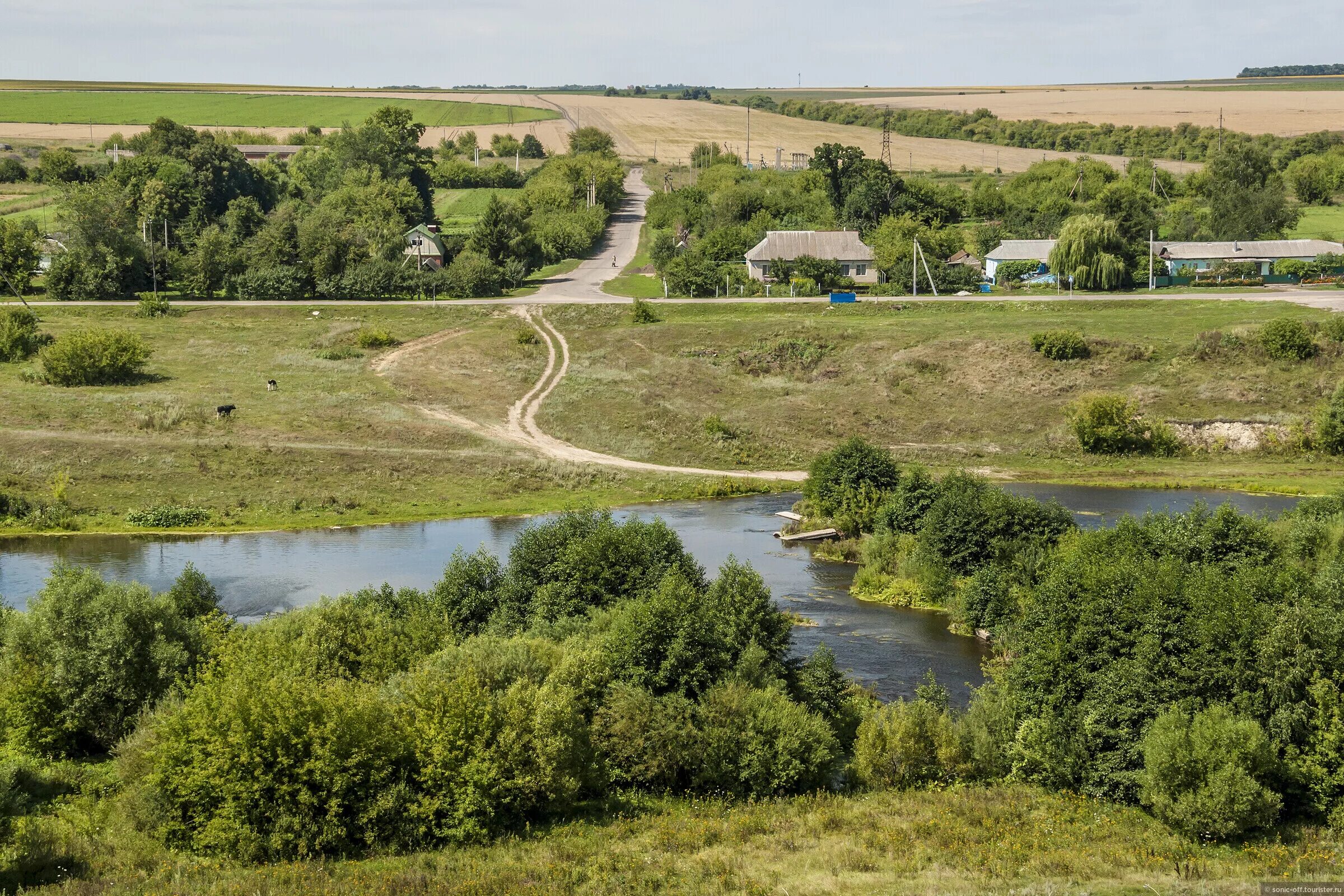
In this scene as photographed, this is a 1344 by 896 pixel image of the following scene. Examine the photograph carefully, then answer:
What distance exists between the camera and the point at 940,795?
86.5 ft

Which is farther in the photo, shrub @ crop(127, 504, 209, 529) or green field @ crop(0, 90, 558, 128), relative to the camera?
green field @ crop(0, 90, 558, 128)

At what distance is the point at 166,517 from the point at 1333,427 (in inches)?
1903

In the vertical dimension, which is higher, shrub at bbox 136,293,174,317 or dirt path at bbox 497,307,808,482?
shrub at bbox 136,293,174,317

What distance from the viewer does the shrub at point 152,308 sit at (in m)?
80.6

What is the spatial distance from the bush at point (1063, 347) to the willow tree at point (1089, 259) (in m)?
17.8

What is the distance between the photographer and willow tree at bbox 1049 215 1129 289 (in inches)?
3378

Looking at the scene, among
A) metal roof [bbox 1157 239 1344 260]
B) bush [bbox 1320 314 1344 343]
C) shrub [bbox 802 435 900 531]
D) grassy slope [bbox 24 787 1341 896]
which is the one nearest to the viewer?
grassy slope [bbox 24 787 1341 896]

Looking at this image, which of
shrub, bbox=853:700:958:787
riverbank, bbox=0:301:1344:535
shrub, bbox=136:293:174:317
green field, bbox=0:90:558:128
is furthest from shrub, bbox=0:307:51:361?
green field, bbox=0:90:558:128

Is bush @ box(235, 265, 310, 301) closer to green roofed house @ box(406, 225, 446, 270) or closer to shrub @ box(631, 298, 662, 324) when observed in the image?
green roofed house @ box(406, 225, 446, 270)

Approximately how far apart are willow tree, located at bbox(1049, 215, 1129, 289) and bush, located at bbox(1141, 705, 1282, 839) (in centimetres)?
6467

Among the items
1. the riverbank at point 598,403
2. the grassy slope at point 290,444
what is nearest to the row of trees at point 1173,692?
the riverbank at point 598,403

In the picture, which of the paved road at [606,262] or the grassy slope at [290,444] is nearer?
the grassy slope at [290,444]

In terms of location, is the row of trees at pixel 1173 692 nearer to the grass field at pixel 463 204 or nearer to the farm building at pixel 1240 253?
the farm building at pixel 1240 253

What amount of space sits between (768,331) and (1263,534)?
42252 millimetres
